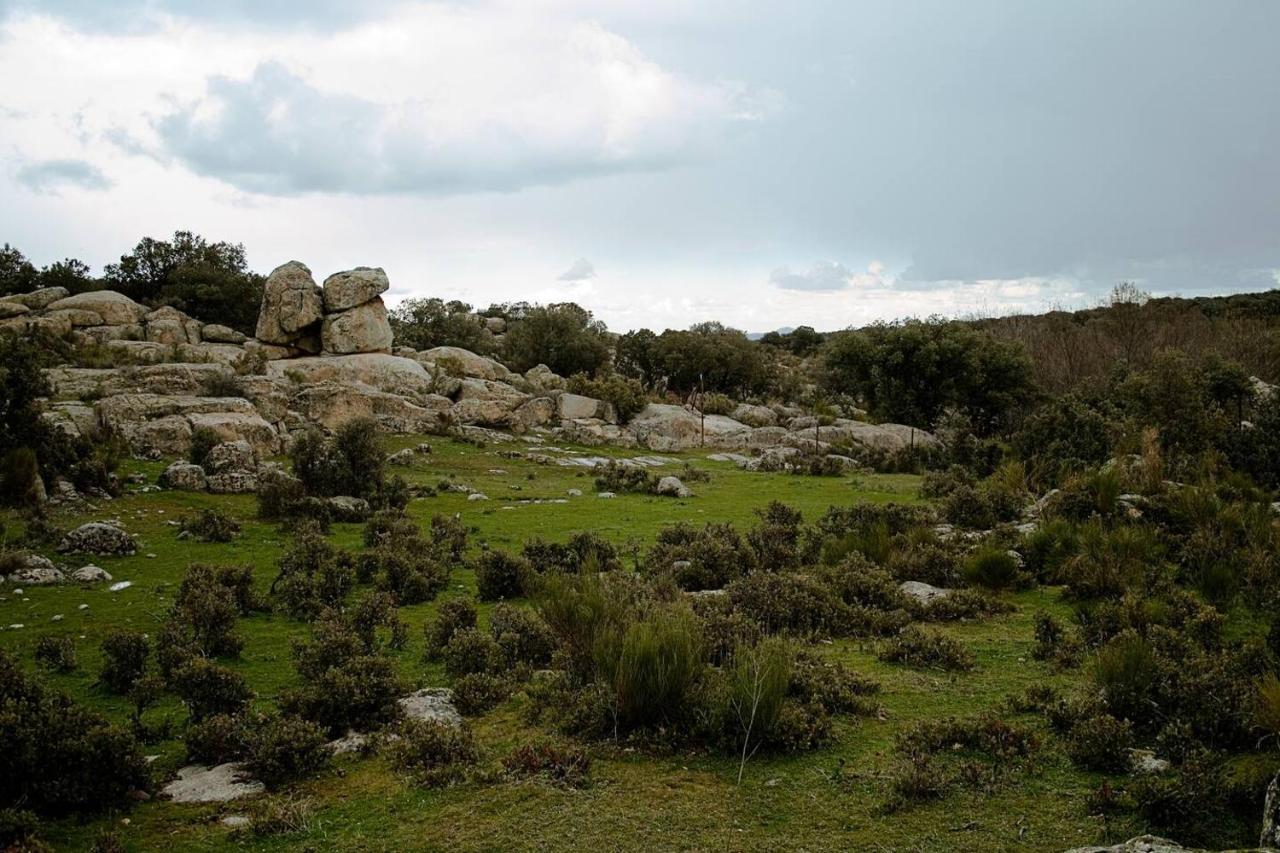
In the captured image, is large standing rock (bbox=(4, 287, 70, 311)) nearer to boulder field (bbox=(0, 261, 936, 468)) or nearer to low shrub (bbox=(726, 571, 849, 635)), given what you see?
boulder field (bbox=(0, 261, 936, 468))

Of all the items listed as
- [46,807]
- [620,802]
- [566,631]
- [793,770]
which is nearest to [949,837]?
[793,770]

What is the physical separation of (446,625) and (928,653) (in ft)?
16.7

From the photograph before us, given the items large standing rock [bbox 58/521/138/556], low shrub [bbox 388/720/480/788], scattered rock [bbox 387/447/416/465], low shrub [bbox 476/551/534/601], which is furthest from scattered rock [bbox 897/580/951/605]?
scattered rock [bbox 387/447/416/465]

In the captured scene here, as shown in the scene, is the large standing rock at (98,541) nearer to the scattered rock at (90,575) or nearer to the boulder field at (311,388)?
the scattered rock at (90,575)

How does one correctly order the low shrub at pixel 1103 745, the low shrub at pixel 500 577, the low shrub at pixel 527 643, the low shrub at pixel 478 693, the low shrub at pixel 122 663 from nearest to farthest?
the low shrub at pixel 1103 745
the low shrub at pixel 478 693
the low shrub at pixel 122 663
the low shrub at pixel 527 643
the low shrub at pixel 500 577

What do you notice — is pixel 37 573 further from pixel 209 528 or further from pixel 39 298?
pixel 39 298

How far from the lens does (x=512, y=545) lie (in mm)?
15602

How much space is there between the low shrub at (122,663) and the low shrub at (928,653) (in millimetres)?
7235

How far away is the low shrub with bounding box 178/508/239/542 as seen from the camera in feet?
48.1

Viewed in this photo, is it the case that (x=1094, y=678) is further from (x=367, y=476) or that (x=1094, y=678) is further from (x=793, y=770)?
(x=367, y=476)

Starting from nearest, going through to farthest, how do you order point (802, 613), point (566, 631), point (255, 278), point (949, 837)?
point (949, 837), point (566, 631), point (802, 613), point (255, 278)

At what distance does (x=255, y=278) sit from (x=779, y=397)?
31902 mm

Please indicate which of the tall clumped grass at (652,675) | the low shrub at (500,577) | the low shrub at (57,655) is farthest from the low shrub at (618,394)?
the tall clumped grass at (652,675)

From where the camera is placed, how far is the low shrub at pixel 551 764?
234 inches
